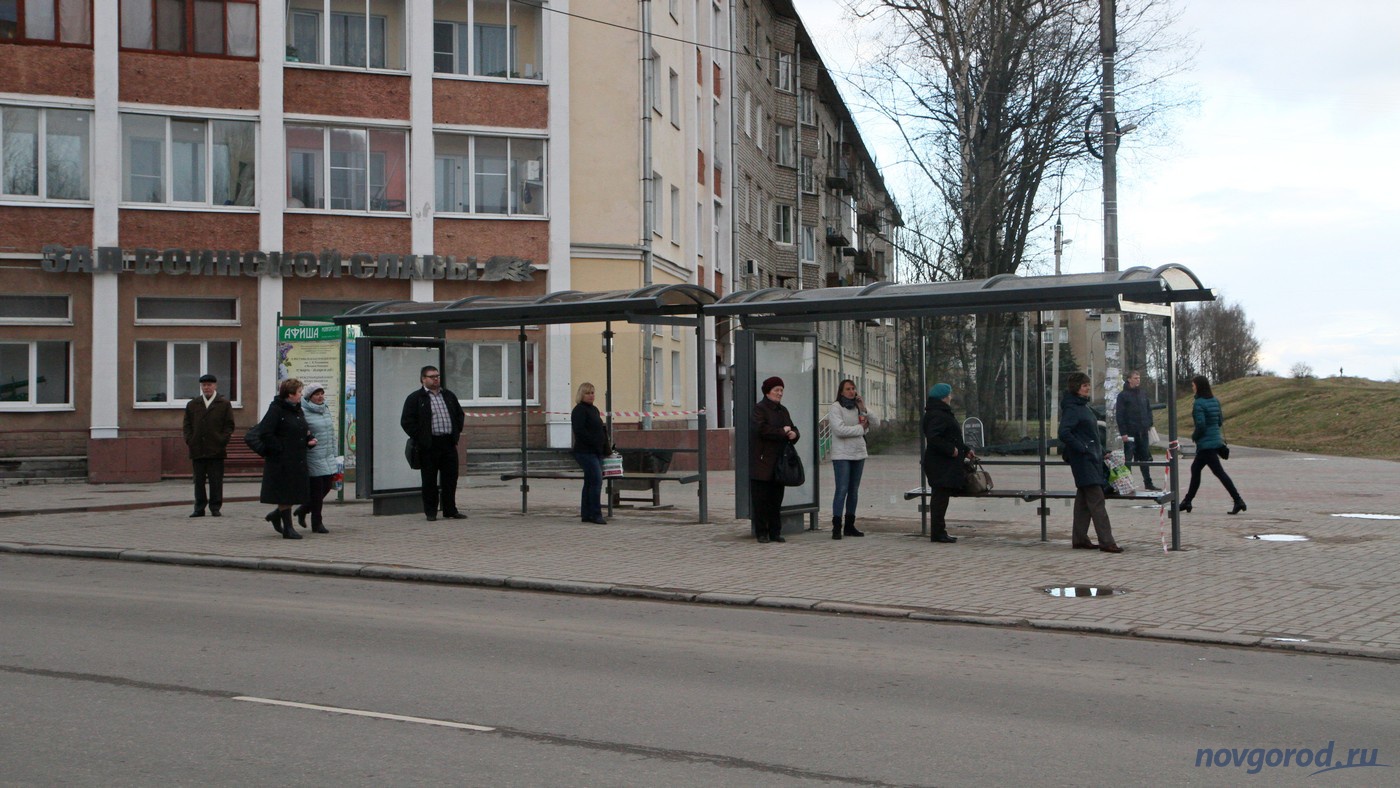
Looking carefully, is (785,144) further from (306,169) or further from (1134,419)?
(1134,419)

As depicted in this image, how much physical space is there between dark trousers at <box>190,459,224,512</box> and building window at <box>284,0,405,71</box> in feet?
42.2

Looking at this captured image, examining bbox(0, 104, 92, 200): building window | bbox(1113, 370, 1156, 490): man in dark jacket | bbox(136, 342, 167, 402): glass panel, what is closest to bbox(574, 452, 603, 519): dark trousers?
bbox(1113, 370, 1156, 490): man in dark jacket

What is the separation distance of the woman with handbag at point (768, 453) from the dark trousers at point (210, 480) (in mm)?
7448

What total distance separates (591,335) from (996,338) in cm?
542

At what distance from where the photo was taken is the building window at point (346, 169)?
28.1 m

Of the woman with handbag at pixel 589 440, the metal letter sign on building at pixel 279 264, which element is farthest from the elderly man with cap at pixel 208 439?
the metal letter sign on building at pixel 279 264

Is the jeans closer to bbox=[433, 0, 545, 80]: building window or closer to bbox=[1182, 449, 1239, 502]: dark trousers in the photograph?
bbox=[1182, 449, 1239, 502]: dark trousers

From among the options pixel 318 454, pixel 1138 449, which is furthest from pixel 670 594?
pixel 1138 449

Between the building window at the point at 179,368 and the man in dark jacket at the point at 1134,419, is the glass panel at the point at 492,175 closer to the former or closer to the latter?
the building window at the point at 179,368

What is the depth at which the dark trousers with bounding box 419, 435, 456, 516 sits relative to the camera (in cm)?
1686

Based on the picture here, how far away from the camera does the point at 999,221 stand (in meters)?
32.0

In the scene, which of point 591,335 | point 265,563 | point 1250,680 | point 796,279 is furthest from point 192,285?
point 796,279

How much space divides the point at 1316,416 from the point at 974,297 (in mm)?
44638

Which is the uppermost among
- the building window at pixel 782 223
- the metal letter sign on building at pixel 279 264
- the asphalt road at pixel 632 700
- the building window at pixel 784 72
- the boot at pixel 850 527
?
the building window at pixel 784 72
